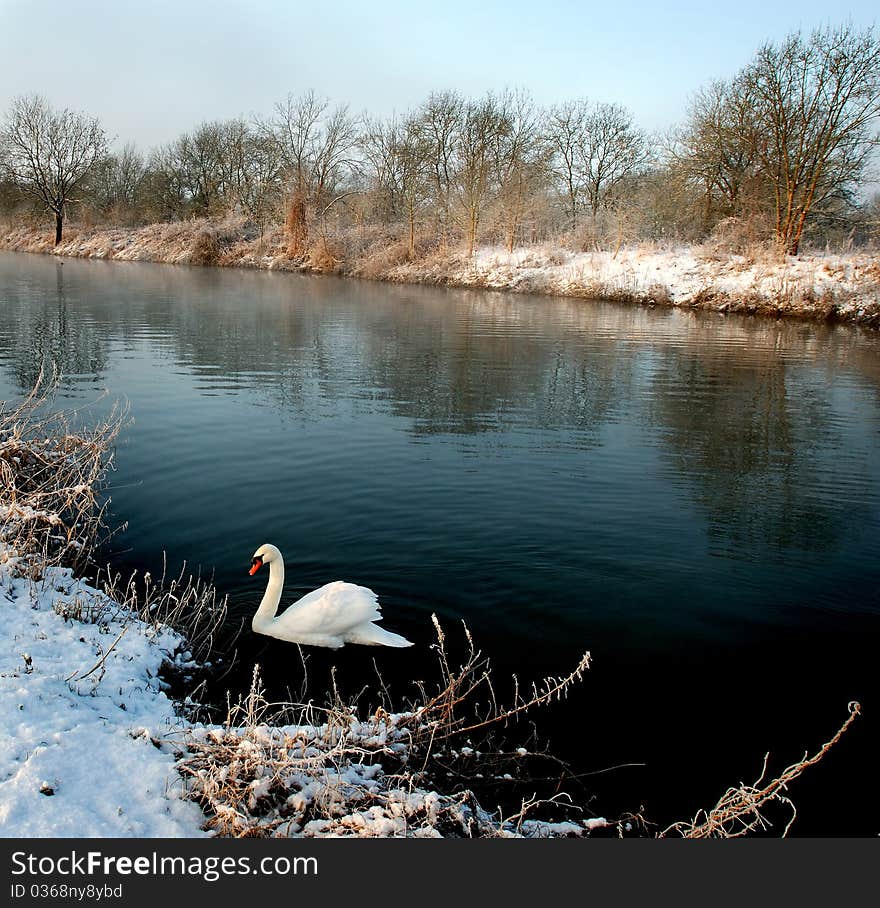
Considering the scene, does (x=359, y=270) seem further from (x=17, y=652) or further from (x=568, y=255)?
(x=17, y=652)

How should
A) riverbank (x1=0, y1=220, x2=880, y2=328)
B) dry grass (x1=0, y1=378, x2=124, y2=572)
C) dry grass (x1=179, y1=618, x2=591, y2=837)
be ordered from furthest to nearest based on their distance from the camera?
riverbank (x1=0, y1=220, x2=880, y2=328) < dry grass (x1=0, y1=378, x2=124, y2=572) < dry grass (x1=179, y1=618, x2=591, y2=837)

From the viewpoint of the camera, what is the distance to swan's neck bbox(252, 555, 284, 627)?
5.44 metres

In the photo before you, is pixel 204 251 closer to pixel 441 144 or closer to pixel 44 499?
pixel 441 144

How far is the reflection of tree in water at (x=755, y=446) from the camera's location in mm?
8008

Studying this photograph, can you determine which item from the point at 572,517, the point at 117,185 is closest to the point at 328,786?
the point at 572,517

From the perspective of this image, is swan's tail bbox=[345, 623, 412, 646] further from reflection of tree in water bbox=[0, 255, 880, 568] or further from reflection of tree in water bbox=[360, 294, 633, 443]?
reflection of tree in water bbox=[360, 294, 633, 443]

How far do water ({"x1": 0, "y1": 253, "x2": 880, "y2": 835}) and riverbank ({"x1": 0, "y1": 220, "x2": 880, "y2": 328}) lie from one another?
1185 centimetres

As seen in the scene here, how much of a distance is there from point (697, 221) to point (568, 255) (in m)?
7.36

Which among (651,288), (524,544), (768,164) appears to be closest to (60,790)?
(524,544)

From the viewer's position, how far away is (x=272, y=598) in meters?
5.52

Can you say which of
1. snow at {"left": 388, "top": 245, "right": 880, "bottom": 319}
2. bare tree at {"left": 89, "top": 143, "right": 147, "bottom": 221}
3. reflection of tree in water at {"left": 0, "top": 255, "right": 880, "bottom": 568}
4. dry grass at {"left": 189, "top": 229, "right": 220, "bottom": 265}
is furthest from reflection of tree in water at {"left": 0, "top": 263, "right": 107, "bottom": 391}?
bare tree at {"left": 89, "top": 143, "right": 147, "bottom": 221}

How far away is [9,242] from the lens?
64.0m

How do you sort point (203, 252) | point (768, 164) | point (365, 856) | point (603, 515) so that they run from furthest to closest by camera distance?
point (203, 252)
point (768, 164)
point (603, 515)
point (365, 856)

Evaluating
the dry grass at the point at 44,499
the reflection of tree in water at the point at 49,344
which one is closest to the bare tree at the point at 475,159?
the reflection of tree in water at the point at 49,344
